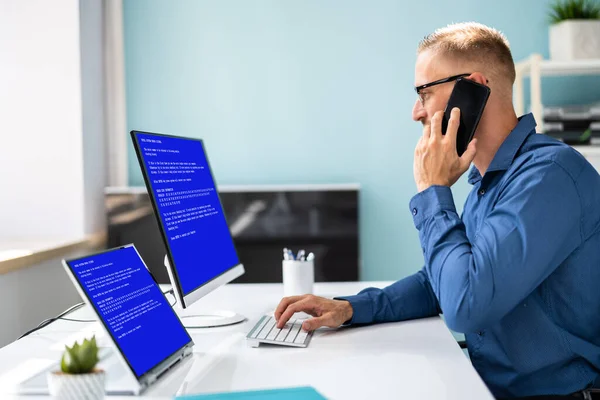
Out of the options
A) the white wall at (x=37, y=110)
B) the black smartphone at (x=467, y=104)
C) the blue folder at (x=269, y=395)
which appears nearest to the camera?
the blue folder at (x=269, y=395)

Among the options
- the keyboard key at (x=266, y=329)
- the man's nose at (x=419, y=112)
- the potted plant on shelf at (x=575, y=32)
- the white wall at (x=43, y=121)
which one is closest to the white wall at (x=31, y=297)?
the white wall at (x=43, y=121)

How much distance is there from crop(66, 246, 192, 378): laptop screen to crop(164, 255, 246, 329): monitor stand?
286 millimetres

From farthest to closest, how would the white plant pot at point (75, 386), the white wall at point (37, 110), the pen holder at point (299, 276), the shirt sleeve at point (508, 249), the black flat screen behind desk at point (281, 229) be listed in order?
the black flat screen behind desk at point (281, 229)
the white wall at point (37, 110)
the pen holder at point (299, 276)
the shirt sleeve at point (508, 249)
the white plant pot at point (75, 386)

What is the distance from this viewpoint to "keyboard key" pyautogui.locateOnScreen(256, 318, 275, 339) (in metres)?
1.46

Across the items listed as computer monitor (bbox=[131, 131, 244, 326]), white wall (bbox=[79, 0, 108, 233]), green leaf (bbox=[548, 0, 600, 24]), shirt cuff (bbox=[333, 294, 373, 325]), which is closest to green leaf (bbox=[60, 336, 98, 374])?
computer monitor (bbox=[131, 131, 244, 326])

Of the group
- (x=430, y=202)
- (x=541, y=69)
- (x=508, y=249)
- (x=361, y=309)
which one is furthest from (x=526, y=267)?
(x=541, y=69)

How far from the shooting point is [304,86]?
3.30 meters

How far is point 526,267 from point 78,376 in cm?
80

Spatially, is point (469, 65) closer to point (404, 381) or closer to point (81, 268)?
point (404, 381)

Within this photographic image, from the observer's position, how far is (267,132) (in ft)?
10.9

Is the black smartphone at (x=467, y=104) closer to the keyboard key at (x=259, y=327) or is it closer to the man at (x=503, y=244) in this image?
the man at (x=503, y=244)

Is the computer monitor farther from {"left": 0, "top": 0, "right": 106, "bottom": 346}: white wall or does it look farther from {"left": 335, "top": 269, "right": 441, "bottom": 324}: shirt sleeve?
{"left": 0, "top": 0, "right": 106, "bottom": 346}: white wall

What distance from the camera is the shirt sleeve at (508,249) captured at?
127cm

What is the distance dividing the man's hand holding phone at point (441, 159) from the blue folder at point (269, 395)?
582 millimetres
